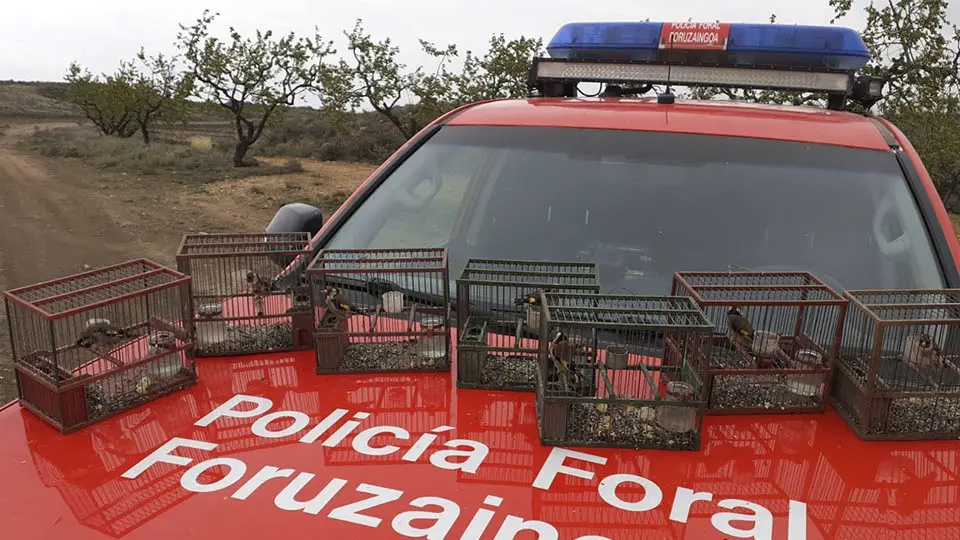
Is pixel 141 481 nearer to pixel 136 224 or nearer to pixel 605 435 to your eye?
pixel 605 435

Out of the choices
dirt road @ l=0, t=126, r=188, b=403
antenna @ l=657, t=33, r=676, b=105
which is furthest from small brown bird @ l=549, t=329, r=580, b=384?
dirt road @ l=0, t=126, r=188, b=403

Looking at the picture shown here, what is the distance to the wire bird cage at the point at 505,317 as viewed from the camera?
100 inches

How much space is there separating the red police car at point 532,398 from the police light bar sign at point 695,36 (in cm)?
1

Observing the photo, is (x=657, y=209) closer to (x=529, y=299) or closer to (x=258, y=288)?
(x=529, y=299)

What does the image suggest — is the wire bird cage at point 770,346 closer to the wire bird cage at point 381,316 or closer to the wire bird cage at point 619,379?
the wire bird cage at point 619,379

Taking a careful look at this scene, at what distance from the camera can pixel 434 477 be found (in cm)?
199

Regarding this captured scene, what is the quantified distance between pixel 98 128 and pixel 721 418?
4814 centimetres

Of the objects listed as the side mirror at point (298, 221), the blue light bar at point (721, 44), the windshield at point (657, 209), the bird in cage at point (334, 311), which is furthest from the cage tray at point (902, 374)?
the side mirror at point (298, 221)

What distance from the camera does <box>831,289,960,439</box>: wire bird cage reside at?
2.24 m

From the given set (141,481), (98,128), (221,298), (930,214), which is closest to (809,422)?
(930,214)

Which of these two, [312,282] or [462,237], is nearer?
[312,282]

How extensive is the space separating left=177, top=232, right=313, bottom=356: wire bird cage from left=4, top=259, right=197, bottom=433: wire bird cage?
6.6 inches

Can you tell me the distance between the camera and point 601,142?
3441 mm

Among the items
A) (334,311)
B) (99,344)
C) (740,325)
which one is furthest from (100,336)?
(740,325)
